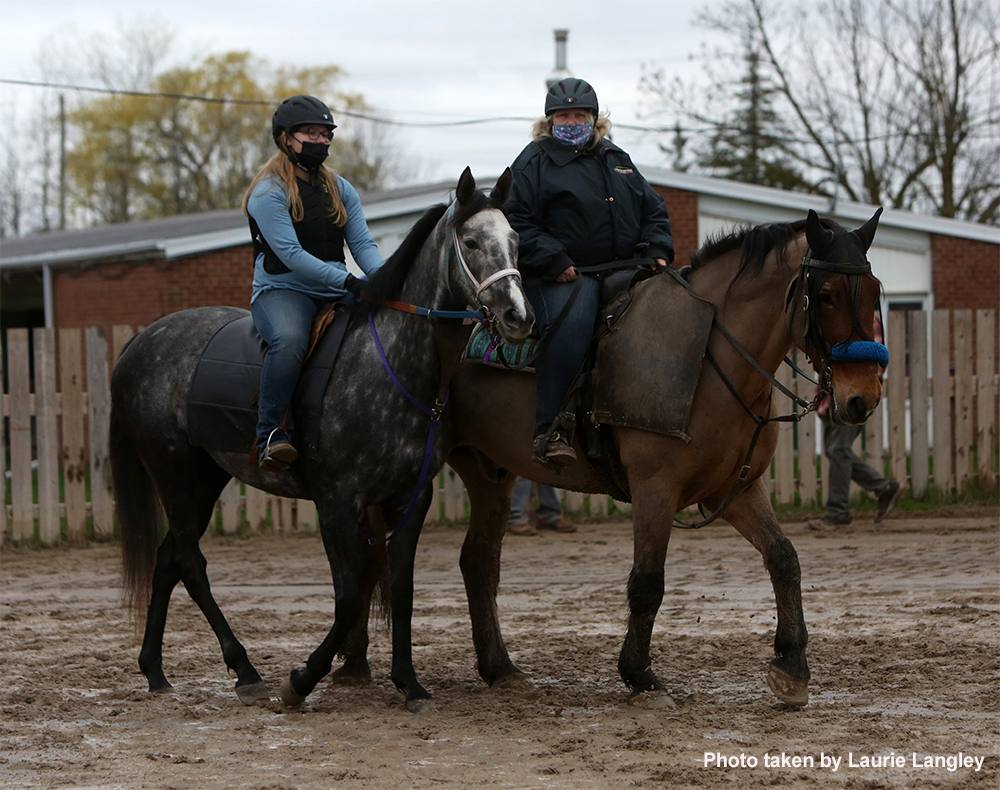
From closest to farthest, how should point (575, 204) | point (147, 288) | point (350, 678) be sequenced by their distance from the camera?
point (575, 204) → point (350, 678) → point (147, 288)

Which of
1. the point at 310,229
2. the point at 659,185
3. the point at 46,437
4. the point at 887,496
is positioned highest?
the point at 659,185

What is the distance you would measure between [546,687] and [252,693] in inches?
60.5

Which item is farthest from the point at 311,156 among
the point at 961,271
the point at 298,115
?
the point at 961,271

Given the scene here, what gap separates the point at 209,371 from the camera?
773cm

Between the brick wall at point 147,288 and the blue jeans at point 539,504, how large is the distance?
A: 621cm

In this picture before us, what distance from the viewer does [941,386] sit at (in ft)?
49.0

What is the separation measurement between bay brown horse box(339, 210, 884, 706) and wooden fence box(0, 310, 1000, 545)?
24.6 ft

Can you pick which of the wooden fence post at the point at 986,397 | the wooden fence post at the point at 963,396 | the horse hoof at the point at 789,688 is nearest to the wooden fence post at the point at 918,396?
the wooden fence post at the point at 963,396

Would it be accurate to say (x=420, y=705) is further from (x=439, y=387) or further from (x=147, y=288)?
(x=147, y=288)

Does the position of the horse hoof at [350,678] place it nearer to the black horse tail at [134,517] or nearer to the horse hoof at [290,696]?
the horse hoof at [290,696]

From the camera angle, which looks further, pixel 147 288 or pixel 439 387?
pixel 147 288

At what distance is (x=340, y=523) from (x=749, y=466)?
2.04 metres

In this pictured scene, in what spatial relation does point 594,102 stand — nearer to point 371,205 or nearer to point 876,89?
point 371,205

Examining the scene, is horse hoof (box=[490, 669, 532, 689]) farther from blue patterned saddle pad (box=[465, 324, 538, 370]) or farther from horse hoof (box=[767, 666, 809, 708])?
Answer: blue patterned saddle pad (box=[465, 324, 538, 370])
